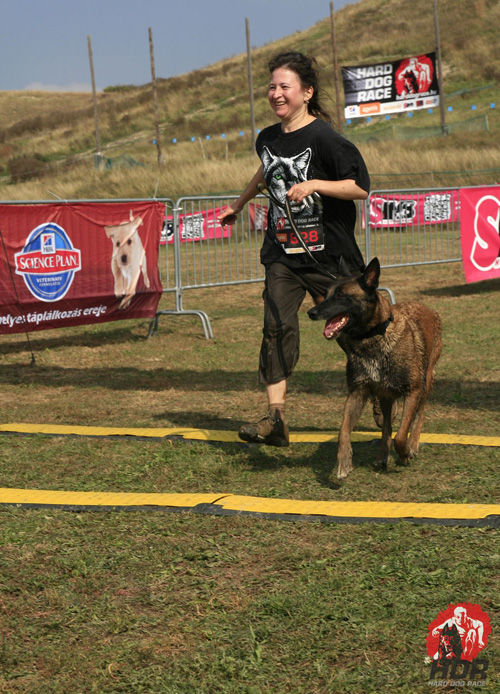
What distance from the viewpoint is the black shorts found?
16.5 feet

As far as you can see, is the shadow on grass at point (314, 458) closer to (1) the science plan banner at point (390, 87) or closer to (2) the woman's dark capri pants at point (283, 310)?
(2) the woman's dark capri pants at point (283, 310)

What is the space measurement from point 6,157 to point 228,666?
5928cm

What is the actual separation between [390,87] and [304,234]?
39.8 m

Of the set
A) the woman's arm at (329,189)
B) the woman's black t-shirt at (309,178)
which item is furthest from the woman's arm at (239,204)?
the woman's arm at (329,189)

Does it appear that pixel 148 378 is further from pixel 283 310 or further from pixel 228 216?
pixel 283 310

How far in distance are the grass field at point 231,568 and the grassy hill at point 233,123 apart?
79.5 feet

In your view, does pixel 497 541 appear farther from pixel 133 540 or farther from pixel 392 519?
pixel 133 540

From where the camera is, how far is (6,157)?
5738 centimetres

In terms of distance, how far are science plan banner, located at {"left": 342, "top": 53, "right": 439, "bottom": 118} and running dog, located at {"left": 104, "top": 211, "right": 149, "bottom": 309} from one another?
33.8 m

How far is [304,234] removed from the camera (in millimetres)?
4922

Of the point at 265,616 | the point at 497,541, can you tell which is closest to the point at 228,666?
the point at 265,616

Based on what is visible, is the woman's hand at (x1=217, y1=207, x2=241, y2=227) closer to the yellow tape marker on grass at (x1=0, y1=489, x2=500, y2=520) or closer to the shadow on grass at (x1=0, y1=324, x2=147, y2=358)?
the yellow tape marker on grass at (x1=0, y1=489, x2=500, y2=520)

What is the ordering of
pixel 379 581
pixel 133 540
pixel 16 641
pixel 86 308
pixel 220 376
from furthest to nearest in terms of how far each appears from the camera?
pixel 86 308 → pixel 220 376 → pixel 133 540 → pixel 379 581 → pixel 16 641

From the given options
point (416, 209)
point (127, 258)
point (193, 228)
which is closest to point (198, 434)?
point (127, 258)
